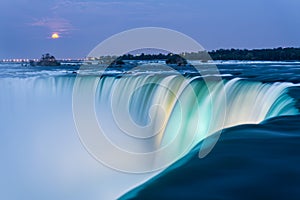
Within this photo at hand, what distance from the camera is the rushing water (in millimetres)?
4668

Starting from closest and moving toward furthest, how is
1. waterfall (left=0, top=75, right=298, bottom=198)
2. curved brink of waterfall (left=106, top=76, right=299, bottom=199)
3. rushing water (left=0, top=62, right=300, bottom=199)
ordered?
rushing water (left=0, top=62, right=300, bottom=199), curved brink of waterfall (left=106, top=76, right=299, bottom=199), waterfall (left=0, top=75, right=298, bottom=198)

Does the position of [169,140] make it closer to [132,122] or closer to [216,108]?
[216,108]

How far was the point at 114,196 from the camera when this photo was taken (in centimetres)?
1117

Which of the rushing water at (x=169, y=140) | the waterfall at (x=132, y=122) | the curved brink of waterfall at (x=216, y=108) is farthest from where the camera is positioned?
the waterfall at (x=132, y=122)

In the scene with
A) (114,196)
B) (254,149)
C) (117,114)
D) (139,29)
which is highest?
(139,29)

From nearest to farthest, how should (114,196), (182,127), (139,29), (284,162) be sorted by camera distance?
1. (284,162)
2. (139,29)
3. (114,196)
4. (182,127)

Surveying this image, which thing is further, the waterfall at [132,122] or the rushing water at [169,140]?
the waterfall at [132,122]

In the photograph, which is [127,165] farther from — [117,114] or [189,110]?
[117,114]

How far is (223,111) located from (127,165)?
3.75m

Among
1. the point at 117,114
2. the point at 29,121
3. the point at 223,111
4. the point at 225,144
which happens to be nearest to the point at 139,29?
the point at 225,144

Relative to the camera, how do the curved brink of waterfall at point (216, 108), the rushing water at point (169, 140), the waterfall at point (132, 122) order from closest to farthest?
the rushing water at point (169, 140)
the curved brink of waterfall at point (216, 108)
the waterfall at point (132, 122)

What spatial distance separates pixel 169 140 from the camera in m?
12.4

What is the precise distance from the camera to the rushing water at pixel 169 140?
184 inches

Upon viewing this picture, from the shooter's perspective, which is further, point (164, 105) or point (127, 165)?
point (164, 105)
